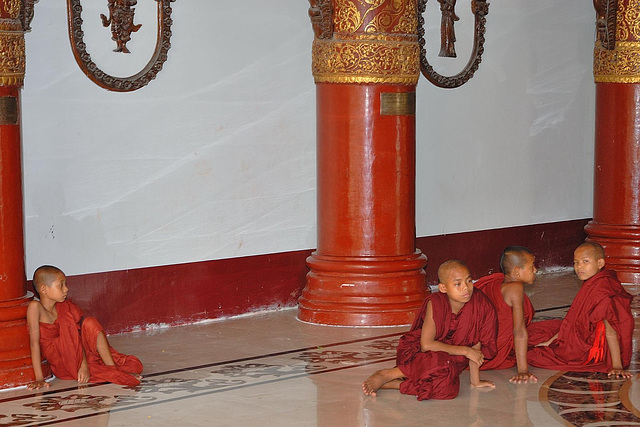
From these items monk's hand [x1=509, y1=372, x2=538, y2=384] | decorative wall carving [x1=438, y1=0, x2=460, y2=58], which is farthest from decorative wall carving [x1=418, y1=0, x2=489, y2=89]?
monk's hand [x1=509, y1=372, x2=538, y2=384]

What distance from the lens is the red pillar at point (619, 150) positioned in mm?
9047

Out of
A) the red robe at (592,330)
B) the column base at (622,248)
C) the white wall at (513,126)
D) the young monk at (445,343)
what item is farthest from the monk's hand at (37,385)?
the column base at (622,248)

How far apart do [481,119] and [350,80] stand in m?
2.08

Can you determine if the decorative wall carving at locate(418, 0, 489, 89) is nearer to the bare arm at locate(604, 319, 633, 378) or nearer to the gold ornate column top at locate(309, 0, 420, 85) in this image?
the gold ornate column top at locate(309, 0, 420, 85)

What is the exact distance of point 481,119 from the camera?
9.12 meters

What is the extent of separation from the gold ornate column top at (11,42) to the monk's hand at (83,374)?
152 centimetres

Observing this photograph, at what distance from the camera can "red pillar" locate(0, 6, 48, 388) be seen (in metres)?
5.76

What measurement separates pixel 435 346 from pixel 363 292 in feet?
5.98

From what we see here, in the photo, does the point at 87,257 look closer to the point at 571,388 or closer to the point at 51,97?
the point at 51,97

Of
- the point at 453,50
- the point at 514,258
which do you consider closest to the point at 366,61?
the point at 453,50

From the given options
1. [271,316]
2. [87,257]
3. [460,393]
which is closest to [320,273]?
[271,316]

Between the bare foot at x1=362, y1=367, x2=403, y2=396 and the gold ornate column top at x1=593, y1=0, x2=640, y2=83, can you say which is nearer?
the bare foot at x1=362, y1=367, x2=403, y2=396

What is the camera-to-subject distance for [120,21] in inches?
269

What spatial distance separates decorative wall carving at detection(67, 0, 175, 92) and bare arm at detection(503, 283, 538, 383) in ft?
8.60
